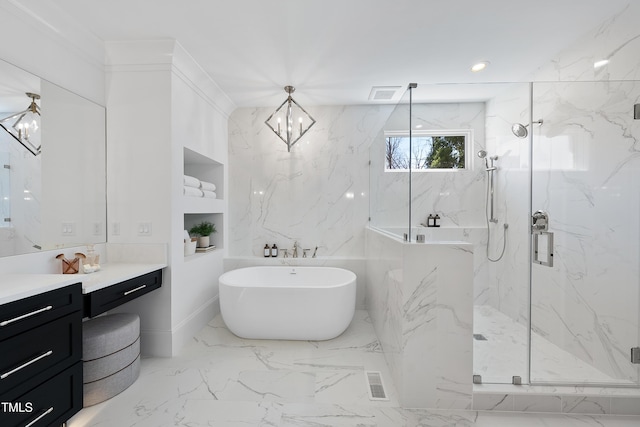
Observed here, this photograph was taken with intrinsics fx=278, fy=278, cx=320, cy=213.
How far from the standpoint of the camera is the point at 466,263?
1.64 meters

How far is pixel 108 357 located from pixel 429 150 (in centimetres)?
267

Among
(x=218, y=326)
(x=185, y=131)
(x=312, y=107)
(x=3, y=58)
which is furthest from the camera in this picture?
(x=312, y=107)

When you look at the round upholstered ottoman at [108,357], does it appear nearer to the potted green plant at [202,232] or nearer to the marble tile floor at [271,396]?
the marble tile floor at [271,396]

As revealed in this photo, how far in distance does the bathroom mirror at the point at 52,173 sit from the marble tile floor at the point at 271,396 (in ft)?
3.65

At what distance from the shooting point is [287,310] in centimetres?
239

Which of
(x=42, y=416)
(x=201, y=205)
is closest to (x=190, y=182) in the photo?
(x=201, y=205)

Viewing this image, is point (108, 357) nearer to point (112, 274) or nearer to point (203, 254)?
point (112, 274)

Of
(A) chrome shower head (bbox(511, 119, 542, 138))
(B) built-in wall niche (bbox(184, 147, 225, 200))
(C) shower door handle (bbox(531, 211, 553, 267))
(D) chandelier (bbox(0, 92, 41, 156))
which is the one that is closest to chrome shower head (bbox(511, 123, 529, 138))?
(A) chrome shower head (bbox(511, 119, 542, 138))

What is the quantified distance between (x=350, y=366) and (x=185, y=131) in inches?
94.3

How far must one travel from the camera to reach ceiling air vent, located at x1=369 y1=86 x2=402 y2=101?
2.90 metres

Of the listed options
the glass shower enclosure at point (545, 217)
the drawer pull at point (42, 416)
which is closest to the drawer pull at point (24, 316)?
the drawer pull at point (42, 416)

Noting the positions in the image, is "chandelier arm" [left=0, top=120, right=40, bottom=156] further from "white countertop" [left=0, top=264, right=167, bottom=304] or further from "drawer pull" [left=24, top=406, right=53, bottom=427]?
"drawer pull" [left=24, top=406, right=53, bottom=427]

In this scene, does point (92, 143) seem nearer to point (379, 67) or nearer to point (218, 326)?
point (218, 326)

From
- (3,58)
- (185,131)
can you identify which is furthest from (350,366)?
(3,58)
